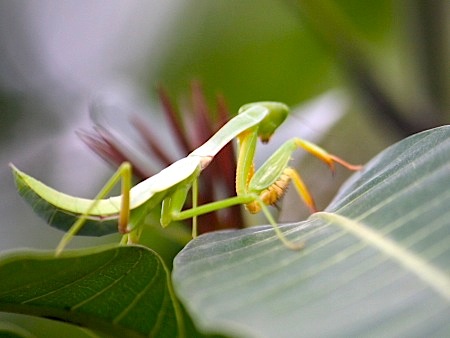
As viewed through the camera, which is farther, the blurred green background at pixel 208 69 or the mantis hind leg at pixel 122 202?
the blurred green background at pixel 208 69

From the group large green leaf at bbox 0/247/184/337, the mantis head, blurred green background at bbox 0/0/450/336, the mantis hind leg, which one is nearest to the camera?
large green leaf at bbox 0/247/184/337

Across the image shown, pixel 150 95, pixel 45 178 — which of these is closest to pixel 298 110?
pixel 150 95

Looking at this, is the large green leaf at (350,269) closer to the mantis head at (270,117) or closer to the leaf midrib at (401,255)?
the leaf midrib at (401,255)

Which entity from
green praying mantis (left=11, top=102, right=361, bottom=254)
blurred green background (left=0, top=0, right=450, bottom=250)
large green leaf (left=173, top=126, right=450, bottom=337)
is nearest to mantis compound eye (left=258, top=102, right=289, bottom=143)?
green praying mantis (left=11, top=102, right=361, bottom=254)

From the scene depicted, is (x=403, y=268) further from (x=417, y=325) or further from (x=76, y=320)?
(x=76, y=320)

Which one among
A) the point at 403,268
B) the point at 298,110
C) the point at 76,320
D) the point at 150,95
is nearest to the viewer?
the point at 403,268

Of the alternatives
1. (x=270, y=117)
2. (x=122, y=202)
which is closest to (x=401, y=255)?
(x=122, y=202)

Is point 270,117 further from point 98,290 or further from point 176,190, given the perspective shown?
point 98,290

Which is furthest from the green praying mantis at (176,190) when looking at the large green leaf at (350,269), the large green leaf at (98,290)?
the large green leaf at (350,269)

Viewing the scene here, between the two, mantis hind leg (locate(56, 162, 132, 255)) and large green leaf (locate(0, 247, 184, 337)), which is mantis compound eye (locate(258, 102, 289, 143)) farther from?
large green leaf (locate(0, 247, 184, 337))
